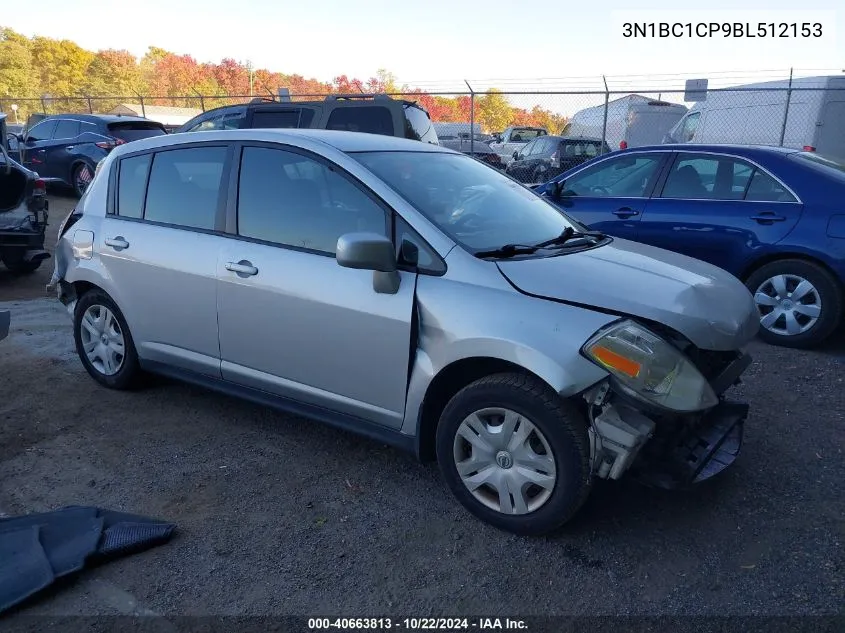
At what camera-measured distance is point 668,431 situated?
2.72 m

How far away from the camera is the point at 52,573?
8.30 ft

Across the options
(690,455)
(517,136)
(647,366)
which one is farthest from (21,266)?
(517,136)

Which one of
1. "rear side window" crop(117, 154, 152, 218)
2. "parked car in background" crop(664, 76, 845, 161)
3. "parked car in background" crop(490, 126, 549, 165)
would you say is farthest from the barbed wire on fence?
"rear side window" crop(117, 154, 152, 218)

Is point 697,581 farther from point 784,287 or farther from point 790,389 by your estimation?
point 784,287

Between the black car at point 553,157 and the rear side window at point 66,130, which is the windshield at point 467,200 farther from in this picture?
the rear side window at point 66,130

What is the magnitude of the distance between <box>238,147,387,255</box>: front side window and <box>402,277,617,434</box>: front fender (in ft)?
1.70

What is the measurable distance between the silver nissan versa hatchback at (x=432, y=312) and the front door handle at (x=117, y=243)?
2 cm

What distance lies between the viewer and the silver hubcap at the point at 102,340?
4.34 meters

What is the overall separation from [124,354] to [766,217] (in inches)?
195

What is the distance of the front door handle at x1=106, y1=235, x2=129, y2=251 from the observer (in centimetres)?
411

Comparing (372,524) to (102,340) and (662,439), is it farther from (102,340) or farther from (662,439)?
(102,340)

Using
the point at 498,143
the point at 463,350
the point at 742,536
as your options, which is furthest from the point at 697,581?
the point at 498,143

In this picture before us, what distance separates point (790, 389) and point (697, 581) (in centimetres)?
246

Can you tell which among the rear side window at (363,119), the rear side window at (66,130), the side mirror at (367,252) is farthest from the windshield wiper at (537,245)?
the rear side window at (66,130)
